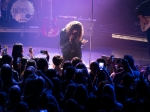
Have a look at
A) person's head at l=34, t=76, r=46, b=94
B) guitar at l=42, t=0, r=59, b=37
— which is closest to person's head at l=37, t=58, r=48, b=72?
person's head at l=34, t=76, r=46, b=94

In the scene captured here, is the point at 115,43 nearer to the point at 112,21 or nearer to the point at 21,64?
the point at 112,21

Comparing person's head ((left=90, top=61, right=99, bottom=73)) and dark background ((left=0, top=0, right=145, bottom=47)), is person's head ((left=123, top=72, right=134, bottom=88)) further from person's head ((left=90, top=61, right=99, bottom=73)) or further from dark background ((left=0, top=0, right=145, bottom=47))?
dark background ((left=0, top=0, right=145, bottom=47))

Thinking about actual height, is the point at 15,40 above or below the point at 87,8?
below

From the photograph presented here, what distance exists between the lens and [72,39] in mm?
7332

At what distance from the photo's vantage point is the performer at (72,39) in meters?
7.24

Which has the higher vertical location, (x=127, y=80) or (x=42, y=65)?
(x=42, y=65)

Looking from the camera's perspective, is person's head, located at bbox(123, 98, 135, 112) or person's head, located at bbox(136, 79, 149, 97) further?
person's head, located at bbox(136, 79, 149, 97)

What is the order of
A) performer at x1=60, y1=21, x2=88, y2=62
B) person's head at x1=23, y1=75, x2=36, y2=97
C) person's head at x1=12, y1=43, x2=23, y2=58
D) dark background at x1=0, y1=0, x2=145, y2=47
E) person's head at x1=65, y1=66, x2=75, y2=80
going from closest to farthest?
person's head at x1=23, y1=75, x2=36, y2=97
person's head at x1=65, y1=66, x2=75, y2=80
person's head at x1=12, y1=43, x2=23, y2=58
performer at x1=60, y1=21, x2=88, y2=62
dark background at x1=0, y1=0, x2=145, y2=47

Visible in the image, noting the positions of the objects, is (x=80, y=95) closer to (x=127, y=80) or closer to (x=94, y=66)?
(x=127, y=80)

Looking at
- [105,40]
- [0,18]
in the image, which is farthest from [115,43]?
[0,18]

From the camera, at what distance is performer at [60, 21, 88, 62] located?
7.24 meters

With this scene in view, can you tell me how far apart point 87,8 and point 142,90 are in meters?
12.0

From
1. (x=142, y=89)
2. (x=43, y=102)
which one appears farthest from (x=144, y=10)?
(x=43, y=102)

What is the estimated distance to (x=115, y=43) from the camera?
42.9ft
